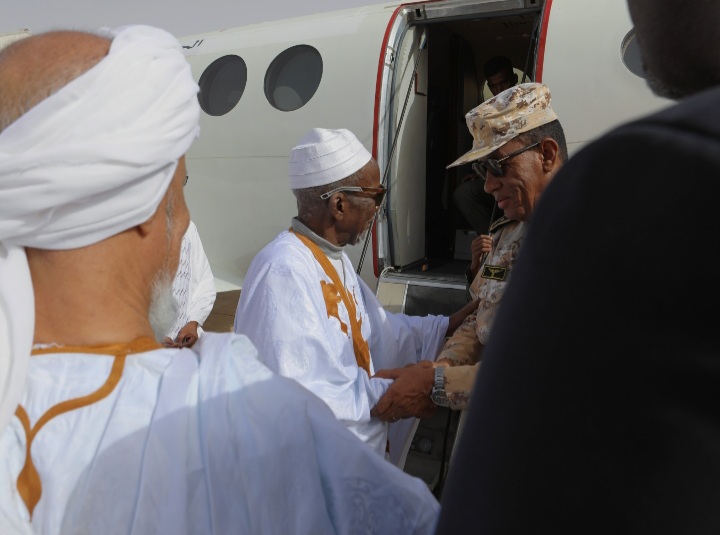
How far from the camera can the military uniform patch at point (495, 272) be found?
8.43 ft

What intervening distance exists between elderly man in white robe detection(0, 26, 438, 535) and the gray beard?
6cm

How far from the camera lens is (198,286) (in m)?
3.49

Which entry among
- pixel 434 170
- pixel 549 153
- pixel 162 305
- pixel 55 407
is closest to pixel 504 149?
pixel 549 153

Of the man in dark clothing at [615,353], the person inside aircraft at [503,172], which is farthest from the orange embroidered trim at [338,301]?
the man in dark clothing at [615,353]

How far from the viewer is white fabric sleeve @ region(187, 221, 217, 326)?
11.0 ft

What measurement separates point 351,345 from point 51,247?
5.55ft

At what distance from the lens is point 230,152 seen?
5.55 metres

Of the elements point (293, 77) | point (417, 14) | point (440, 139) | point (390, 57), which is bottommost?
point (440, 139)

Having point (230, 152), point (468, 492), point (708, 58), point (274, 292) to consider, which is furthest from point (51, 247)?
point (230, 152)

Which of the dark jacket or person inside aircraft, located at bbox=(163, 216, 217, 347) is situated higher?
the dark jacket

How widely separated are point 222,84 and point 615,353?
5.88 metres

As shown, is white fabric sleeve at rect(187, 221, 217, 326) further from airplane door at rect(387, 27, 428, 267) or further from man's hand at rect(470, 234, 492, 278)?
airplane door at rect(387, 27, 428, 267)

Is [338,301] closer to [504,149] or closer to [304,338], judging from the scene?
→ [304,338]

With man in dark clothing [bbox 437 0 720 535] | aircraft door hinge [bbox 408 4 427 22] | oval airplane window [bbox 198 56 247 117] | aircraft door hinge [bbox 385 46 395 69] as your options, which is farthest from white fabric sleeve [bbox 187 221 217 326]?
man in dark clothing [bbox 437 0 720 535]
